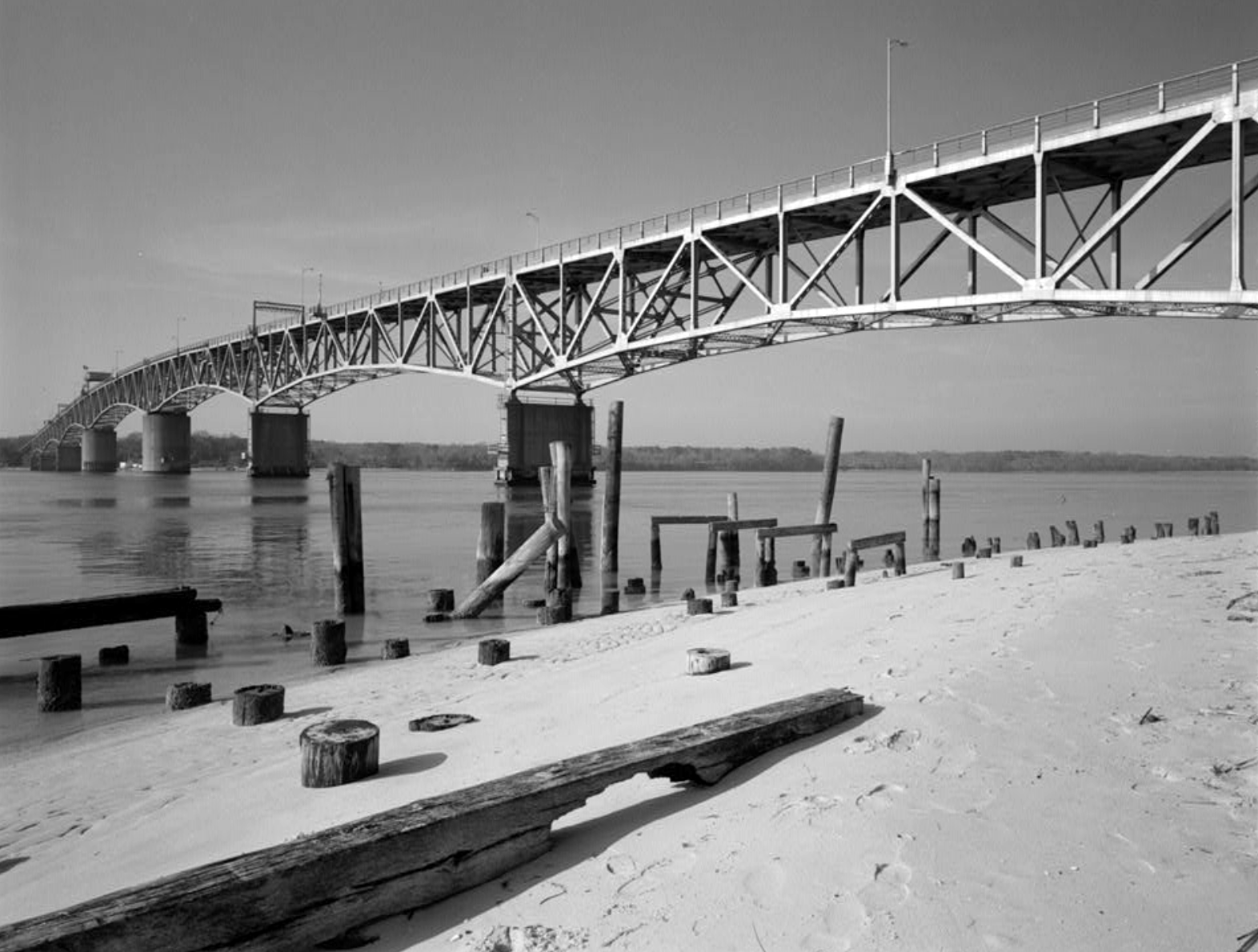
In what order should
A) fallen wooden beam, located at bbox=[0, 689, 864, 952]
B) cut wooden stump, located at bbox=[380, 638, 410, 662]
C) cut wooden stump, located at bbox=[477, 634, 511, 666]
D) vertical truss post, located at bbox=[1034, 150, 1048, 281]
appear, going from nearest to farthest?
fallen wooden beam, located at bbox=[0, 689, 864, 952]
cut wooden stump, located at bbox=[477, 634, 511, 666]
cut wooden stump, located at bbox=[380, 638, 410, 662]
vertical truss post, located at bbox=[1034, 150, 1048, 281]

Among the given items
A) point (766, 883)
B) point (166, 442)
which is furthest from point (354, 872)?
point (166, 442)

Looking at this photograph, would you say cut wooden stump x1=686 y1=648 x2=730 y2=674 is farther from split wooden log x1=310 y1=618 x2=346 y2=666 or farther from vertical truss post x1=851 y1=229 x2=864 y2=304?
vertical truss post x1=851 y1=229 x2=864 y2=304

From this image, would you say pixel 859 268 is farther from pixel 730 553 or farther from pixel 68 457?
pixel 68 457

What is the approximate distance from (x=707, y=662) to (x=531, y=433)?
51.1 m

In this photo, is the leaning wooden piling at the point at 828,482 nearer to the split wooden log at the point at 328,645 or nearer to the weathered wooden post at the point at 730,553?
the weathered wooden post at the point at 730,553

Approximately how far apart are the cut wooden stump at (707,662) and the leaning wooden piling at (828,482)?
12.3 metres

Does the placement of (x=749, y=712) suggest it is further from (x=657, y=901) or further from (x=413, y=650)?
(x=413, y=650)

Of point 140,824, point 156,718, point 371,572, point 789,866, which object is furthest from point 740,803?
point 371,572

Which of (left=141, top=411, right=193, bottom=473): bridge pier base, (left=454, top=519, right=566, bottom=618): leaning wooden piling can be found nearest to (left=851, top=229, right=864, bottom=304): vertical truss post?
(left=454, top=519, right=566, bottom=618): leaning wooden piling

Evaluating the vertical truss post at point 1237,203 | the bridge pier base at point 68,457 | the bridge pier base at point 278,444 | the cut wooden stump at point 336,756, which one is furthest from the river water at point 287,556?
the bridge pier base at point 68,457

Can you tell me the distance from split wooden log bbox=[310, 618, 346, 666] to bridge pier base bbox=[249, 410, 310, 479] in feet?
274

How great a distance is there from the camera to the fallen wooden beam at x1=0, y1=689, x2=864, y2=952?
2.35 metres

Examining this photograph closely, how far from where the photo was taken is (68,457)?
140250mm

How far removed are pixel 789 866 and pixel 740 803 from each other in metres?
0.58
